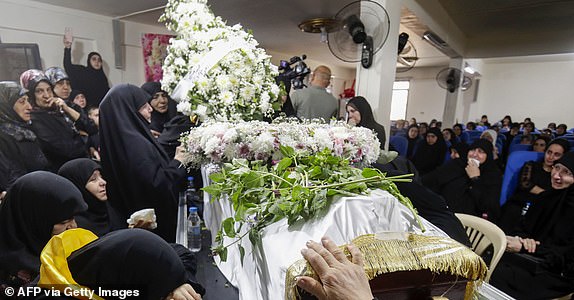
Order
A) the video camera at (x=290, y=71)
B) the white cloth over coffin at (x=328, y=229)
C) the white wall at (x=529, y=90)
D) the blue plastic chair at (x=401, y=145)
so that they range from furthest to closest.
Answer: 1. the white wall at (x=529, y=90)
2. the blue plastic chair at (x=401, y=145)
3. the video camera at (x=290, y=71)
4. the white cloth over coffin at (x=328, y=229)

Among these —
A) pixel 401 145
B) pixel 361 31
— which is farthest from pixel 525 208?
pixel 401 145

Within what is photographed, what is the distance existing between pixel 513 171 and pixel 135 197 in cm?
294

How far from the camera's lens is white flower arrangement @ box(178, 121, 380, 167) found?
49.9 inches

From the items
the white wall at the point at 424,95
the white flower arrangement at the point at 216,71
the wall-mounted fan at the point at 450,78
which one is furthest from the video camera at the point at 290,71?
the white wall at the point at 424,95

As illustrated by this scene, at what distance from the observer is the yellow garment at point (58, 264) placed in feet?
2.50

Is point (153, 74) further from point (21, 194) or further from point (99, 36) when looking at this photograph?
point (21, 194)

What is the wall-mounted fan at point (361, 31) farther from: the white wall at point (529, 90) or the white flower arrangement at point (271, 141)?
the white wall at point (529, 90)

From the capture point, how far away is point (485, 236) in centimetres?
176

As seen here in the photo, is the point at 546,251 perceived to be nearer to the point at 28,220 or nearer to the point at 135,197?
the point at 135,197

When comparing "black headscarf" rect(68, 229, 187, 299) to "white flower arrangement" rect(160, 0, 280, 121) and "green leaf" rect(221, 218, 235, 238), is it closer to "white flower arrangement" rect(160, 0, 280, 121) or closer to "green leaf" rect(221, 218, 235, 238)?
"green leaf" rect(221, 218, 235, 238)

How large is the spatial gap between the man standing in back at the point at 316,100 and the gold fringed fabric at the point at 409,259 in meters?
2.51

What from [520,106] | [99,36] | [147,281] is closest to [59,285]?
[147,281]

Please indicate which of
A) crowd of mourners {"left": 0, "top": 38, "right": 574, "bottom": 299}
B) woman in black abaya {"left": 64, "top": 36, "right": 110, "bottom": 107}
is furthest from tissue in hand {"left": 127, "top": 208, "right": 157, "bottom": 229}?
woman in black abaya {"left": 64, "top": 36, "right": 110, "bottom": 107}

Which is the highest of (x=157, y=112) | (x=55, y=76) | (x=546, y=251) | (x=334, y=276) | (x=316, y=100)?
(x=55, y=76)
